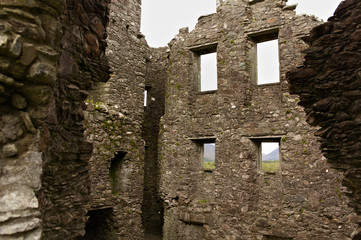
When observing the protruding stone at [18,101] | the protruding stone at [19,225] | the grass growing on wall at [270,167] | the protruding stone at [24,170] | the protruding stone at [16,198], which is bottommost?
the protruding stone at [19,225]

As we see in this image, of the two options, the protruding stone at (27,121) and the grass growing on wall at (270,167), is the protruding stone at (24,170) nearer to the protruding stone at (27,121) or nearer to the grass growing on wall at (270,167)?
the protruding stone at (27,121)

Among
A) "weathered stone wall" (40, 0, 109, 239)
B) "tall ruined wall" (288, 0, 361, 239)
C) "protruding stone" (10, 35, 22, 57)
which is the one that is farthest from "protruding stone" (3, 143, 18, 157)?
"tall ruined wall" (288, 0, 361, 239)

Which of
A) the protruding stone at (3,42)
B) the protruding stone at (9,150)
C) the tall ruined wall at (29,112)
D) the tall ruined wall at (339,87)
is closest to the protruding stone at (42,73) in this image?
the tall ruined wall at (29,112)

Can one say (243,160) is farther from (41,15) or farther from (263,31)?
(41,15)

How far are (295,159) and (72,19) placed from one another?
7075 mm

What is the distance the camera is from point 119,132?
9.88 metres

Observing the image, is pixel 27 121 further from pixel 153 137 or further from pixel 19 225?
pixel 153 137

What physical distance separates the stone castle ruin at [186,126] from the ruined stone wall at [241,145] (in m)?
0.03

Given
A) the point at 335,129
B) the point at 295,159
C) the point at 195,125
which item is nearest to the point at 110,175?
the point at 195,125

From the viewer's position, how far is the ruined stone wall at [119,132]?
9.12m

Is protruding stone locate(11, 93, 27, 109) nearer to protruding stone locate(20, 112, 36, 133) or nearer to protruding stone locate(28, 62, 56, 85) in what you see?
protruding stone locate(20, 112, 36, 133)

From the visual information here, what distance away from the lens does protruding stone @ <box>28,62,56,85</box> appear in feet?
7.88

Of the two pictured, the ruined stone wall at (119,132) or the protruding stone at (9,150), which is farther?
the ruined stone wall at (119,132)

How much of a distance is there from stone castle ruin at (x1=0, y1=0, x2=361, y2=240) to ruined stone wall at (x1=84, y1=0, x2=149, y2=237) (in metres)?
0.05
